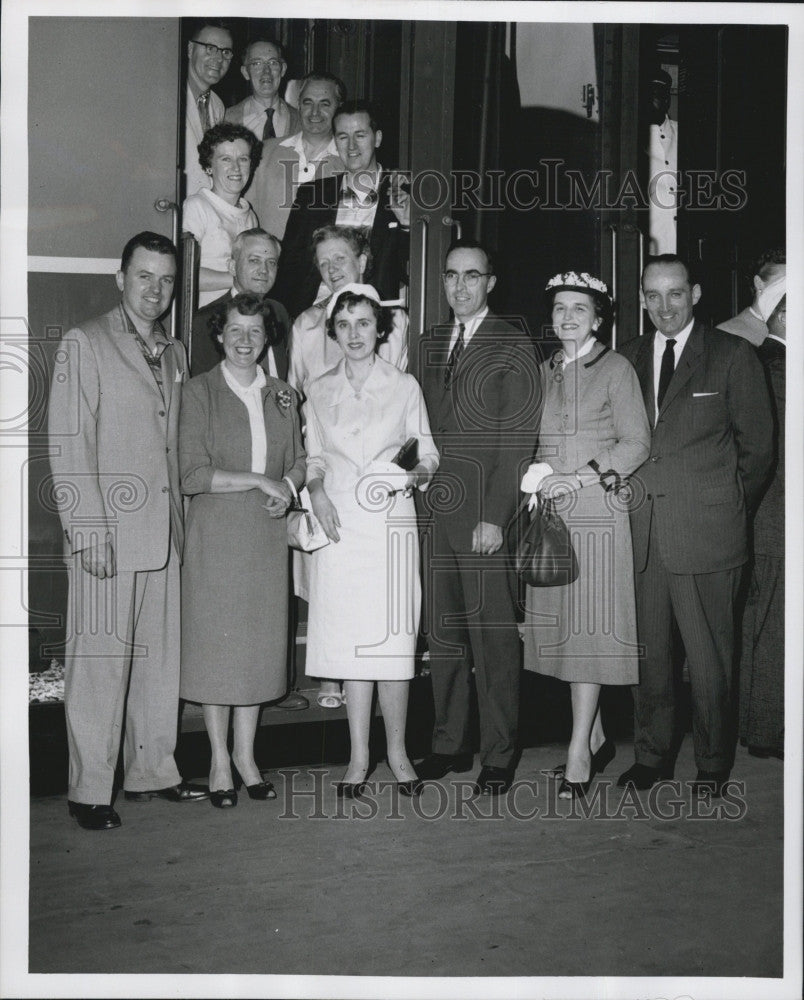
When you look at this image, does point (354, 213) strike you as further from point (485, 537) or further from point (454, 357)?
point (485, 537)

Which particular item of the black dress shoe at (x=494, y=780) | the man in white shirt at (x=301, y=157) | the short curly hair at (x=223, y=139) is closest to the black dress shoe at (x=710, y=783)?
the black dress shoe at (x=494, y=780)

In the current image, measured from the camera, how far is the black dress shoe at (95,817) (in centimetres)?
315

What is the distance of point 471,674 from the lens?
11.3ft

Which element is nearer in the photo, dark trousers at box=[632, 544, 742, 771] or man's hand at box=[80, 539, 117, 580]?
man's hand at box=[80, 539, 117, 580]

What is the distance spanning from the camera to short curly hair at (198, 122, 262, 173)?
10.9ft

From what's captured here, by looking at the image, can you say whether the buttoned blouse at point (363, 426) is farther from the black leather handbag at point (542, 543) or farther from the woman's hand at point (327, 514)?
the black leather handbag at point (542, 543)

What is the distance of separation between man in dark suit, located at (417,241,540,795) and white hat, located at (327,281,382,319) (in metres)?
0.28

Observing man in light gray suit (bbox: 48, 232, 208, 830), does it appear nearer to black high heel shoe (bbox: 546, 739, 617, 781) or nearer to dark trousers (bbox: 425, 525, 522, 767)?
dark trousers (bbox: 425, 525, 522, 767)

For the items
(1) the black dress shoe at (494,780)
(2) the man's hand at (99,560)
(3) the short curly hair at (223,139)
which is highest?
(3) the short curly hair at (223,139)

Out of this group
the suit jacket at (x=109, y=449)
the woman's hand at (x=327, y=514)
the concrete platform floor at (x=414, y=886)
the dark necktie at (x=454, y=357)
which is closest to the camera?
the concrete platform floor at (x=414, y=886)

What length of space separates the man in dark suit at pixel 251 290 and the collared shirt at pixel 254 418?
80 millimetres

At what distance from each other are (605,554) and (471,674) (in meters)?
0.57

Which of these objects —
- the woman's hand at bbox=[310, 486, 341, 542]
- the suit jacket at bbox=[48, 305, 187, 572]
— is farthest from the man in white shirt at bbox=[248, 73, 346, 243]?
the woman's hand at bbox=[310, 486, 341, 542]

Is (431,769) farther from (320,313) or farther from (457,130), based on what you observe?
(457,130)
